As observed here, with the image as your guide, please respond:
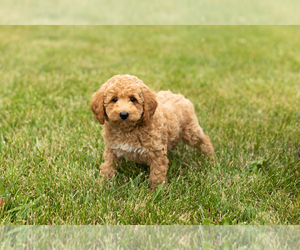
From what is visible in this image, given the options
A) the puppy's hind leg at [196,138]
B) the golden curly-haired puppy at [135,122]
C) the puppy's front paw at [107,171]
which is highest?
the golden curly-haired puppy at [135,122]

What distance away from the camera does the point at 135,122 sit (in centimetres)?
271

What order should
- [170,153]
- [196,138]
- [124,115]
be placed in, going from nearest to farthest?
[124,115]
[196,138]
[170,153]

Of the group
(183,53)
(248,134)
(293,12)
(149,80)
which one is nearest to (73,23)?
(183,53)

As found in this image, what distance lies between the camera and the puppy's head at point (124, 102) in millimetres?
2527

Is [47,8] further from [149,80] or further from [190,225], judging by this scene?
[190,225]

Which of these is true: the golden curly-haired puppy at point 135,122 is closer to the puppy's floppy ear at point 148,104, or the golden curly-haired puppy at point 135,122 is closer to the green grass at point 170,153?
the puppy's floppy ear at point 148,104

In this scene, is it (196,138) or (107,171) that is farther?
(196,138)

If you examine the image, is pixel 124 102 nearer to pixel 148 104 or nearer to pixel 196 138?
pixel 148 104

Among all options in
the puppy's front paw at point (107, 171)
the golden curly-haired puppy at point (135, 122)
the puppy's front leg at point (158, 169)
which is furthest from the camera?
the puppy's front paw at point (107, 171)

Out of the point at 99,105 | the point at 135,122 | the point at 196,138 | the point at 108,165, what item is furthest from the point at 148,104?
the point at 196,138

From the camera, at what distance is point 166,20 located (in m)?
11.0

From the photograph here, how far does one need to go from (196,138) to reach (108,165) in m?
1.04

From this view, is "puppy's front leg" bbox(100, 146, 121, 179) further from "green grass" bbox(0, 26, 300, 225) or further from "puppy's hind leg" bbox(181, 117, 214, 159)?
"puppy's hind leg" bbox(181, 117, 214, 159)

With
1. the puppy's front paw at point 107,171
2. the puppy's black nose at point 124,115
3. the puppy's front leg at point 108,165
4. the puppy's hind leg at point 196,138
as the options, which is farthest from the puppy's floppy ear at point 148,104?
the puppy's hind leg at point 196,138
